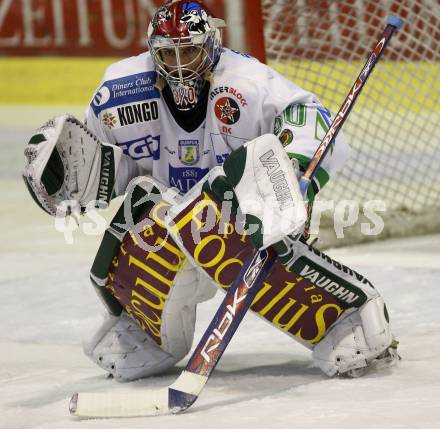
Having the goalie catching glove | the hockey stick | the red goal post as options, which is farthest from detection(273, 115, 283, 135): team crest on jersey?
the red goal post

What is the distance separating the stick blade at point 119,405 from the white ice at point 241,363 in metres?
0.03

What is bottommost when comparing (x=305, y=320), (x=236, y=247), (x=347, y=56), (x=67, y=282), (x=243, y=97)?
(x=67, y=282)

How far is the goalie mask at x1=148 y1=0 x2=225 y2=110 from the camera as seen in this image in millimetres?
2551

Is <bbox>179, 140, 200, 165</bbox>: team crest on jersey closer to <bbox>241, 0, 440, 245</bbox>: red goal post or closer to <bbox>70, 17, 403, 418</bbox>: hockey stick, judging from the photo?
<bbox>70, 17, 403, 418</bbox>: hockey stick

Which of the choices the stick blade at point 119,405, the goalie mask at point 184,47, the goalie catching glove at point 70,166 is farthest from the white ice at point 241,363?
the goalie mask at point 184,47

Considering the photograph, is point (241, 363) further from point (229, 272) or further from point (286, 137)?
point (286, 137)

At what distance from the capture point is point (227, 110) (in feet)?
8.46

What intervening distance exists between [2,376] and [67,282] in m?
1.04

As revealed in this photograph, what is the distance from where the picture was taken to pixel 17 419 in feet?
7.65

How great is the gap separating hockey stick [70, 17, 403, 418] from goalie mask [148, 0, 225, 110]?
13.0 inches

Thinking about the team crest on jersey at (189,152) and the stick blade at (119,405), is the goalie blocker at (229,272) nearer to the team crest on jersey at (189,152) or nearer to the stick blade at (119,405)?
the team crest on jersey at (189,152)

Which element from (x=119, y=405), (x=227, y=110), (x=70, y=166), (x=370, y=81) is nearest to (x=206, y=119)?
(x=227, y=110)

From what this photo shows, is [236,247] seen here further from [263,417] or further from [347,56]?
[347,56]

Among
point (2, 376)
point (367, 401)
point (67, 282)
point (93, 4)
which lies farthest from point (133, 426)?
point (93, 4)
